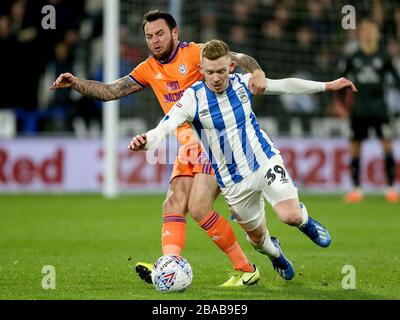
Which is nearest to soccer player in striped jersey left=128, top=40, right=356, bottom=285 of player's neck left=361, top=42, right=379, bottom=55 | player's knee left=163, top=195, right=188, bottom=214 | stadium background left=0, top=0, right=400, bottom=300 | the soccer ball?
player's knee left=163, top=195, right=188, bottom=214

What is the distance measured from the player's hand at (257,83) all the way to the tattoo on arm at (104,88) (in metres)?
1.09

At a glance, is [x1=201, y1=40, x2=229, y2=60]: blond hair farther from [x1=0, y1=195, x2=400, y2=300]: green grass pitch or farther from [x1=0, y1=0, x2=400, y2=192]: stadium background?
[x1=0, y1=0, x2=400, y2=192]: stadium background

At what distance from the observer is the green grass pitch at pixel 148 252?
21.9ft

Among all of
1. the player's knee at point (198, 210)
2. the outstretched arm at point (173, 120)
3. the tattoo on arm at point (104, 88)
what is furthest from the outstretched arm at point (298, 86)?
the tattoo on arm at point (104, 88)

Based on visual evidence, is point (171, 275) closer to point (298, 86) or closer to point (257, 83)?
point (257, 83)

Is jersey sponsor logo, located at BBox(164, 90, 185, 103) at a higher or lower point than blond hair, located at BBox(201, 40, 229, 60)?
lower

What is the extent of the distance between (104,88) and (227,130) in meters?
1.17

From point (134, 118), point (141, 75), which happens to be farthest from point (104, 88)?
point (134, 118)

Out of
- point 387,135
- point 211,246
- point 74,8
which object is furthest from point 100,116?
point 211,246

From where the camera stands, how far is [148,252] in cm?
927

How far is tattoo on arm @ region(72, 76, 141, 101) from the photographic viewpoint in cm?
738

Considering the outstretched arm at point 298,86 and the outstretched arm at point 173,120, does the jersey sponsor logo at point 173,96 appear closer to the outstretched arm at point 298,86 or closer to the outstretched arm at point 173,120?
the outstretched arm at point 173,120

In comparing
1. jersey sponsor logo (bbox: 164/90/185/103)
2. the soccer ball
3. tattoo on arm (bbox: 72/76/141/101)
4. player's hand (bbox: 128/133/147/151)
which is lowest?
the soccer ball
